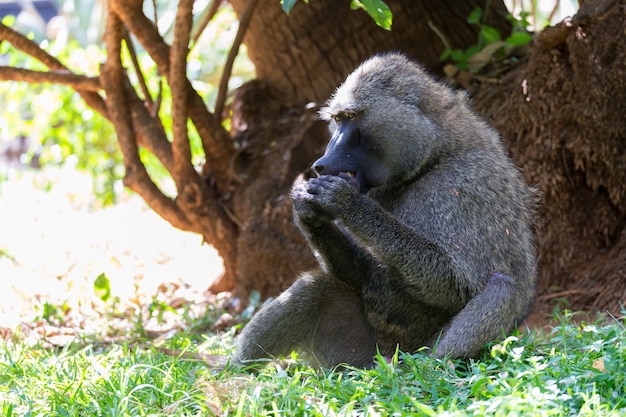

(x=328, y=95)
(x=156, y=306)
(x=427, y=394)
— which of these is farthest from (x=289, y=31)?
(x=427, y=394)

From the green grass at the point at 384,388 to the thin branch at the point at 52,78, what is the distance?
2.24 metres

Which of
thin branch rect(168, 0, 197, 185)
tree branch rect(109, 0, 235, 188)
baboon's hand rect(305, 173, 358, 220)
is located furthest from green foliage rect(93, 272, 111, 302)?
baboon's hand rect(305, 173, 358, 220)

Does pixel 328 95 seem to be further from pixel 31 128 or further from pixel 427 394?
pixel 31 128

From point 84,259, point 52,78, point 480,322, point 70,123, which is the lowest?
point 480,322

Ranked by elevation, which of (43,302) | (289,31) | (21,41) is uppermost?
(21,41)

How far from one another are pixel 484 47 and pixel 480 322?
2.50 m

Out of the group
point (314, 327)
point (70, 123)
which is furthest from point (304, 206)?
point (70, 123)

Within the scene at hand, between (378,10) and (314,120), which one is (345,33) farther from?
(378,10)

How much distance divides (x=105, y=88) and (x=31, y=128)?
343cm

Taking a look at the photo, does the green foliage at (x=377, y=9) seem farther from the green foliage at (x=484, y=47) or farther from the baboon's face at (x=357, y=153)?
the green foliage at (x=484, y=47)

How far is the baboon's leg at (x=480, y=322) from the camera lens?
2789 millimetres

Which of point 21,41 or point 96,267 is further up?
point 21,41

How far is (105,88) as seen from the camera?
482 centimetres

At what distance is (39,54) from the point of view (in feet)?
15.7
